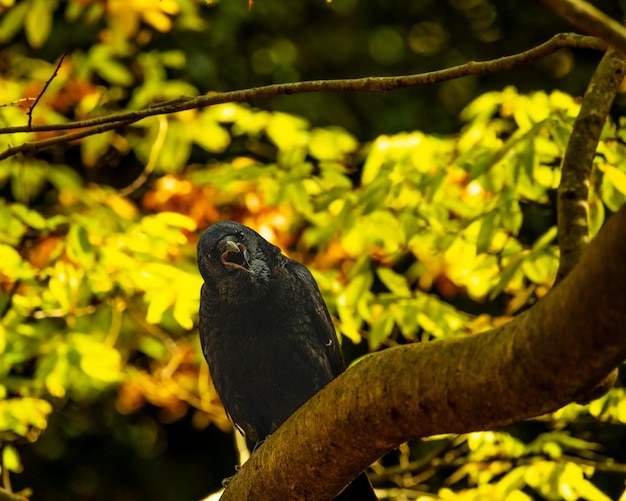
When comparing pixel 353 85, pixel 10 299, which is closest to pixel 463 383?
pixel 353 85

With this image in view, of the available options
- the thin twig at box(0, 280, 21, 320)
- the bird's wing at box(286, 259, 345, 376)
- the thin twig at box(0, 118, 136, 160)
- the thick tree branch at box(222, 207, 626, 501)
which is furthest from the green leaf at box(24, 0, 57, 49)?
the thick tree branch at box(222, 207, 626, 501)

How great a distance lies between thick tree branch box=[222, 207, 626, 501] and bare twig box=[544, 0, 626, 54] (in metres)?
0.27

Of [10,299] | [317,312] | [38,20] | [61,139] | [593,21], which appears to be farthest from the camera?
[38,20]

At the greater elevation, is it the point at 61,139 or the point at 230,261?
the point at 61,139

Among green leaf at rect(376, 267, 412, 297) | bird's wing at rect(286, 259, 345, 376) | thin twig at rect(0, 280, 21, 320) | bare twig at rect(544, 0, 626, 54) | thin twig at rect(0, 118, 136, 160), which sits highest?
bare twig at rect(544, 0, 626, 54)

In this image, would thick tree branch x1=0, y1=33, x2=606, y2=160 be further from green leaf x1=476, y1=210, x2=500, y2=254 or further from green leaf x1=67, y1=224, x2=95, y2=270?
green leaf x1=67, y1=224, x2=95, y2=270

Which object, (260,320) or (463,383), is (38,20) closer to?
(260,320)

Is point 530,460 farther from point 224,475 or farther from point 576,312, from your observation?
point 224,475

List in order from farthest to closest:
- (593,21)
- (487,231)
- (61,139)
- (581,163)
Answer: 1. (487,231)
2. (61,139)
3. (581,163)
4. (593,21)

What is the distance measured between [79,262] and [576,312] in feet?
7.76

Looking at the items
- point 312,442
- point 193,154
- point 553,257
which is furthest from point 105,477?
point 312,442

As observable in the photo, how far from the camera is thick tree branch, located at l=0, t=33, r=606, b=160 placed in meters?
2.09

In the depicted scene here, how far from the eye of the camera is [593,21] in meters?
1.36

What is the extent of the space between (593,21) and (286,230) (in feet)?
10.4
